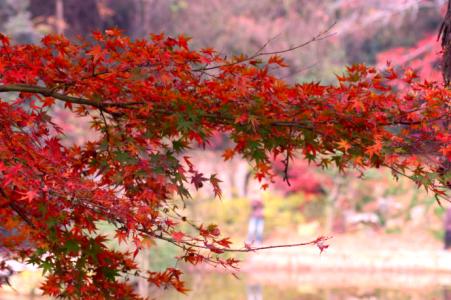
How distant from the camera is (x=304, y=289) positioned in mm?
13641

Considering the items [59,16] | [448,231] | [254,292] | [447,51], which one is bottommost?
[447,51]

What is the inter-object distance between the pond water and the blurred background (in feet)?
0.10

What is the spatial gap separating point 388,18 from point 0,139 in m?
18.8

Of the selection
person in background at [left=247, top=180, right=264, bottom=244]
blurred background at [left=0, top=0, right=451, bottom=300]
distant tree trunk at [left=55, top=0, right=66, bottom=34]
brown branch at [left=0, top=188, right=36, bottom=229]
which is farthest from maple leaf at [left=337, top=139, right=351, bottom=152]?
distant tree trunk at [left=55, top=0, right=66, bottom=34]

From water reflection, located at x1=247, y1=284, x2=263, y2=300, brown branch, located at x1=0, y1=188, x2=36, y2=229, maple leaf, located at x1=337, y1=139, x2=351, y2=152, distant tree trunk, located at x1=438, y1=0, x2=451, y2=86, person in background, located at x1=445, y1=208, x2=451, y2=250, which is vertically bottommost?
brown branch, located at x1=0, y1=188, x2=36, y2=229

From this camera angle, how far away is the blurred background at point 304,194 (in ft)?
45.8

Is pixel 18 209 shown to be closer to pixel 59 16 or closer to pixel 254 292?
pixel 254 292

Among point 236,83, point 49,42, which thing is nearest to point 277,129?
point 236,83

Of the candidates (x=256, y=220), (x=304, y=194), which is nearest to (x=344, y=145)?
(x=256, y=220)

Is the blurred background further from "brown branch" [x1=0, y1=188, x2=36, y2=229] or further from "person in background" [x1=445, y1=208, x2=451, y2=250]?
"brown branch" [x1=0, y1=188, x2=36, y2=229]

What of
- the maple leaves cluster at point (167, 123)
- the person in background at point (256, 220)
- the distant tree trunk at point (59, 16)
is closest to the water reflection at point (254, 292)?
the person in background at point (256, 220)

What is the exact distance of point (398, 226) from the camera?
60.9ft

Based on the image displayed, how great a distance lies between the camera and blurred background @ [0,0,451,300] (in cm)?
1395

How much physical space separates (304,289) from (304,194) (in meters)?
6.21
